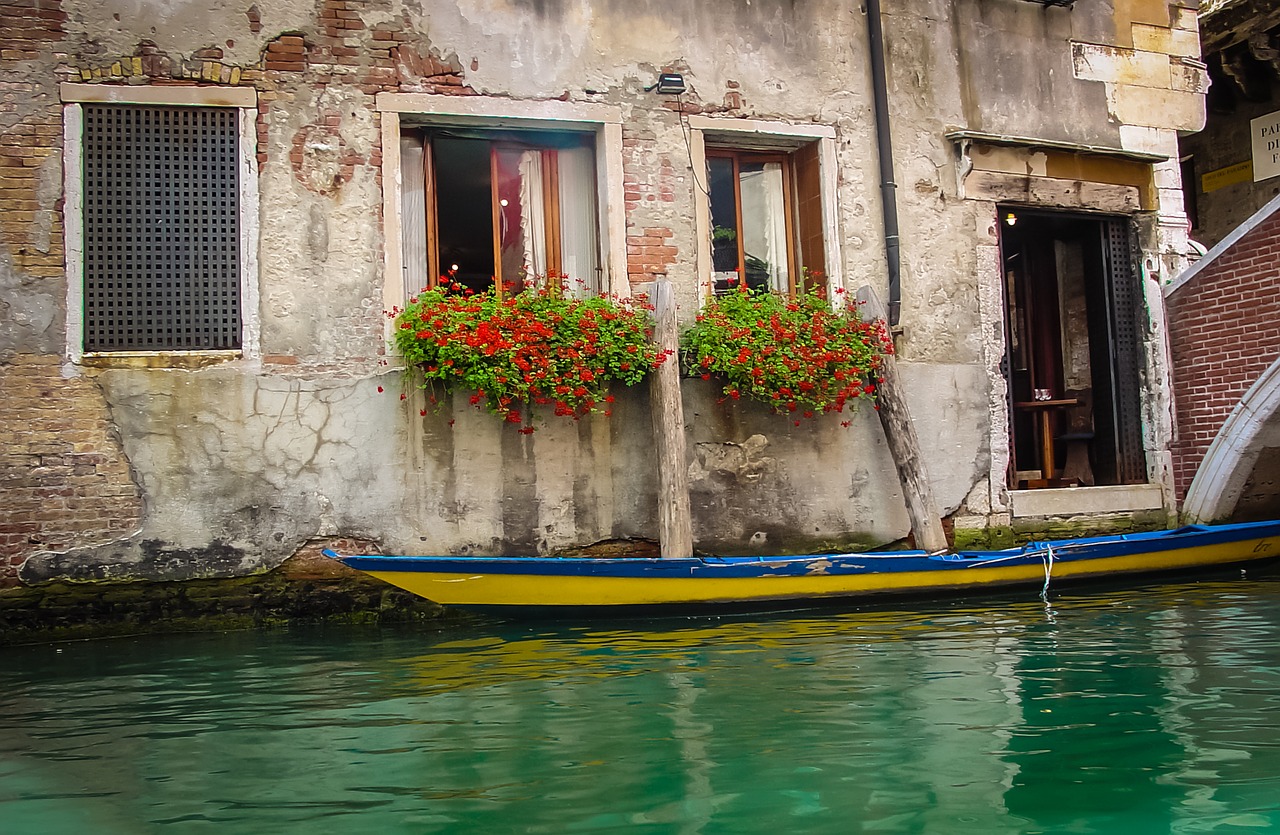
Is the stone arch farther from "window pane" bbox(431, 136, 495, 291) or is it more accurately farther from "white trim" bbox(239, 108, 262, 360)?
"white trim" bbox(239, 108, 262, 360)

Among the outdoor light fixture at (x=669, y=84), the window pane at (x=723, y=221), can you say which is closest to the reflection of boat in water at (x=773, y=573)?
the window pane at (x=723, y=221)

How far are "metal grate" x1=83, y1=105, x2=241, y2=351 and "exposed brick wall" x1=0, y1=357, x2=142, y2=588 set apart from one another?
323 millimetres

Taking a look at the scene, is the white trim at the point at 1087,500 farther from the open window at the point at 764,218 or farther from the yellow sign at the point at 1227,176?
the yellow sign at the point at 1227,176

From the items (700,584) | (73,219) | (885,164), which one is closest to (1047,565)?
(700,584)

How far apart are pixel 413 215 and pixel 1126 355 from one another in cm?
525

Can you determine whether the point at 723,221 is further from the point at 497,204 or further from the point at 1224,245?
the point at 1224,245

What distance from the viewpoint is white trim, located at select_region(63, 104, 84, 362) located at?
599 centimetres

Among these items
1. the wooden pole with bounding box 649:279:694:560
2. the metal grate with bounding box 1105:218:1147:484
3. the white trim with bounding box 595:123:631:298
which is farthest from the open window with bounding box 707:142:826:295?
the metal grate with bounding box 1105:218:1147:484

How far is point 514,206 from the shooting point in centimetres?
702

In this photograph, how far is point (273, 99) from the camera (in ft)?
20.8

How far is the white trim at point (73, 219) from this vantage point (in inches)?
236

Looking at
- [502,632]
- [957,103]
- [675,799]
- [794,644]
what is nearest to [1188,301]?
[957,103]

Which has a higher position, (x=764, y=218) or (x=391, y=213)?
(x=764, y=218)

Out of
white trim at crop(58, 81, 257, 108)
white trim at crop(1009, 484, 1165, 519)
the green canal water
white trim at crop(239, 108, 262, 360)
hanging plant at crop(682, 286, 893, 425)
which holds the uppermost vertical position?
white trim at crop(58, 81, 257, 108)
